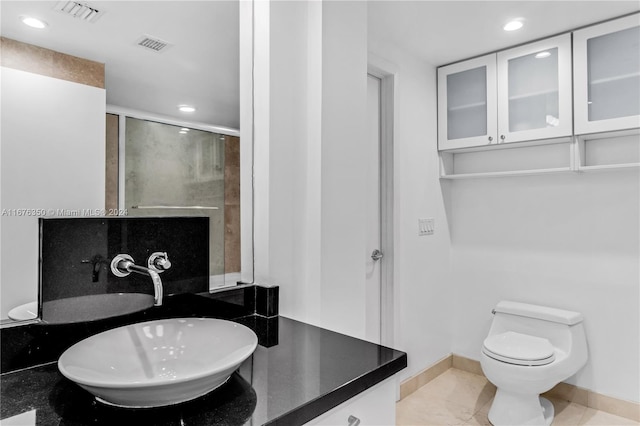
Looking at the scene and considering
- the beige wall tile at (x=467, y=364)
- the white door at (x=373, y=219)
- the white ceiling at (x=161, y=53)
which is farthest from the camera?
the beige wall tile at (x=467, y=364)

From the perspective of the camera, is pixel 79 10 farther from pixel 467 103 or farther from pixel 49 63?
pixel 467 103

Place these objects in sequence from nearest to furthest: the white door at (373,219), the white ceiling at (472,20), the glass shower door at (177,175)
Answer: the glass shower door at (177,175), the white ceiling at (472,20), the white door at (373,219)

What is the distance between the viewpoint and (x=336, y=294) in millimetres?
1551

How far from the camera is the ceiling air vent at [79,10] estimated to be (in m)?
1.04

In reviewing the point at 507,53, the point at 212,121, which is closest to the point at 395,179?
the point at 507,53

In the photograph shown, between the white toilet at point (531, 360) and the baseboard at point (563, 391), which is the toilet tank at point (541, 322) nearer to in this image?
the white toilet at point (531, 360)

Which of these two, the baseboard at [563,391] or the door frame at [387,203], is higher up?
the door frame at [387,203]

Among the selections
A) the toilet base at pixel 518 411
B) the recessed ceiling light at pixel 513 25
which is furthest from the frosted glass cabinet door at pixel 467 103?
the toilet base at pixel 518 411

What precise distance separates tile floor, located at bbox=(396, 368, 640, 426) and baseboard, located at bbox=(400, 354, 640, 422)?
0.03 m

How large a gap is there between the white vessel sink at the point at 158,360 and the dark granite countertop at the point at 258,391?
0.10 feet

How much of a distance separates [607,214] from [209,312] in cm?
235

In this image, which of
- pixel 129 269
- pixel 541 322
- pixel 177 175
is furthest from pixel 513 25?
pixel 129 269

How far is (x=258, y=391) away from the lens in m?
0.84

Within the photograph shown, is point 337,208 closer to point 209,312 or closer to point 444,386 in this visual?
point 209,312
